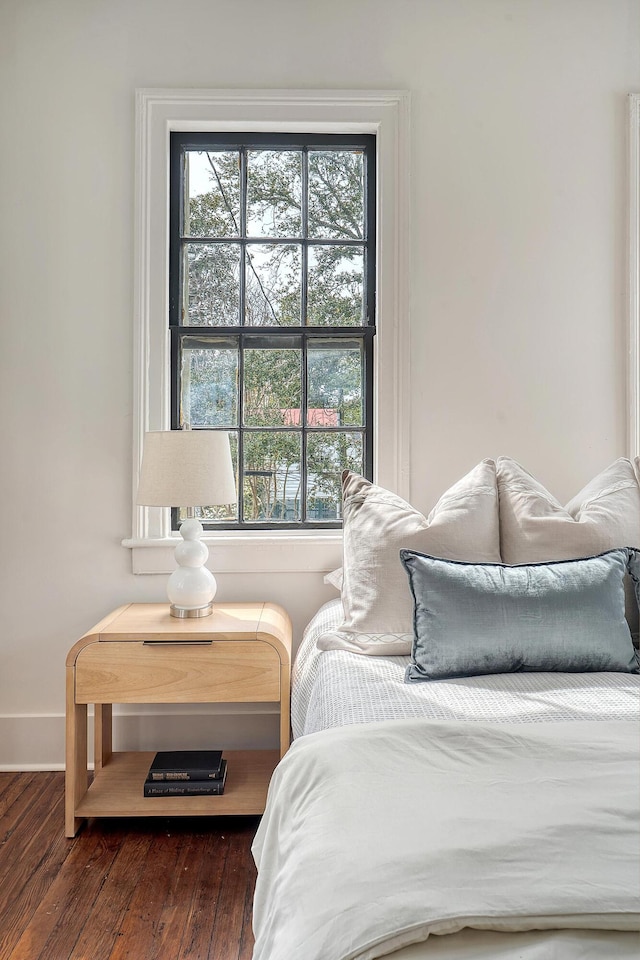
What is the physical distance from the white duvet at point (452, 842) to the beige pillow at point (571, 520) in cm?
81

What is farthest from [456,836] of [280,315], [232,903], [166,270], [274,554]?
[166,270]

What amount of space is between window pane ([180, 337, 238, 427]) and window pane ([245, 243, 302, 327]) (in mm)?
183

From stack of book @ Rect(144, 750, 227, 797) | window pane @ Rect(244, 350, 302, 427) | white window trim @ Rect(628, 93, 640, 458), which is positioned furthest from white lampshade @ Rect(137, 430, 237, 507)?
white window trim @ Rect(628, 93, 640, 458)

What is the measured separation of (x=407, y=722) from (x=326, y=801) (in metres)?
0.26

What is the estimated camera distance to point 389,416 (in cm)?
266

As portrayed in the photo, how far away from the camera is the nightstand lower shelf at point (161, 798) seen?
7.10 feet

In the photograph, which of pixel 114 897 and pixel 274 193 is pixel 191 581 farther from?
pixel 274 193

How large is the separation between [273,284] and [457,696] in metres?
1.78

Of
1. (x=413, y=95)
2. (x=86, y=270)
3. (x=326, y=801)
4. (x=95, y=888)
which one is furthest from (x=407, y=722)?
(x=413, y=95)

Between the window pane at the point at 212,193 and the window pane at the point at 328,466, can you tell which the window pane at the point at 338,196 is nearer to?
the window pane at the point at 212,193

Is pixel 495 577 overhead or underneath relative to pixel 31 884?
overhead

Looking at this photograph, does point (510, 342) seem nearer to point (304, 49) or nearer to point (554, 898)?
point (304, 49)

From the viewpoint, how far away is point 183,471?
87.0 inches

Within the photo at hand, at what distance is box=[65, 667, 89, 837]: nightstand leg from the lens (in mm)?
2141
